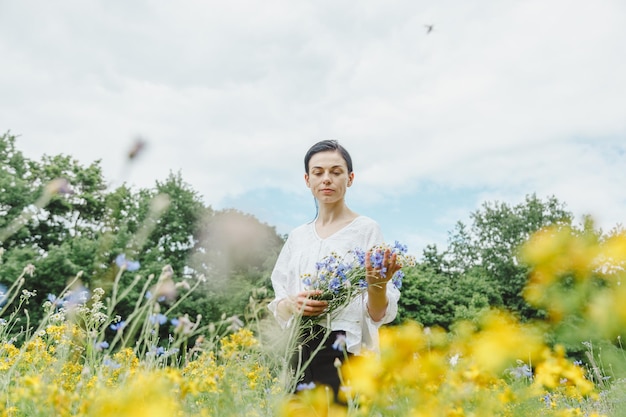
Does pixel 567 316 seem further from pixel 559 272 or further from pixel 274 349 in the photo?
pixel 274 349

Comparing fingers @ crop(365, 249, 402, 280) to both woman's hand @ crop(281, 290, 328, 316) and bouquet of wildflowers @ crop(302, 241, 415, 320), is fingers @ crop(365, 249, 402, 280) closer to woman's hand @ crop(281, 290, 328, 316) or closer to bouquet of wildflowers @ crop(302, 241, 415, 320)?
bouquet of wildflowers @ crop(302, 241, 415, 320)

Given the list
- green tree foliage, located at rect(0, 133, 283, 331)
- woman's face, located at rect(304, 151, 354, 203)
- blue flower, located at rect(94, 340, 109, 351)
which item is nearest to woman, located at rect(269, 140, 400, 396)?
woman's face, located at rect(304, 151, 354, 203)

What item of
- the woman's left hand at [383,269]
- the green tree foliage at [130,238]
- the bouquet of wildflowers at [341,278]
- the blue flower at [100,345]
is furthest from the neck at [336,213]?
the green tree foliage at [130,238]

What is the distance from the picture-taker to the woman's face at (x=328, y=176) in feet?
9.52

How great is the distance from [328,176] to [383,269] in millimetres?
773

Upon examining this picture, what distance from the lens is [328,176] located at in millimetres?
2887

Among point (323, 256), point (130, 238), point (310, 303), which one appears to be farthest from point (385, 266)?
point (130, 238)

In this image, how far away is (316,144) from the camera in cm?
314

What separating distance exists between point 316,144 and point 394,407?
1872mm

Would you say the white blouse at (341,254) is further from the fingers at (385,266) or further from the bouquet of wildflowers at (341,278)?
the fingers at (385,266)

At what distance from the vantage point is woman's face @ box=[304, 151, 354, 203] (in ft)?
9.52

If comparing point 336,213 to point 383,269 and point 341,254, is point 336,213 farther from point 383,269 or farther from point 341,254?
point 383,269

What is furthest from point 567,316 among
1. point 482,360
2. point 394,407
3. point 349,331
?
point 349,331

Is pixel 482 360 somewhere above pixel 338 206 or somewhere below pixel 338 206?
below
